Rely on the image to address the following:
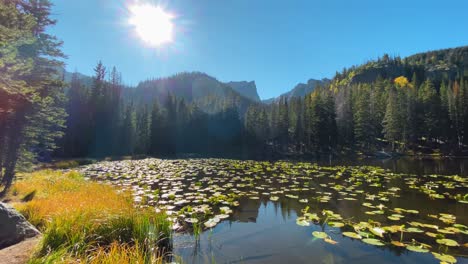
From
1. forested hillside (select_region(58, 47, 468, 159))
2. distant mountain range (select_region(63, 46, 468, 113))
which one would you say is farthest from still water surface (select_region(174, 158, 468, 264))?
distant mountain range (select_region(63, 46, 468, 113))

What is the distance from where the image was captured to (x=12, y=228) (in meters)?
5.30

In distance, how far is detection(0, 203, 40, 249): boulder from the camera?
16.9ft

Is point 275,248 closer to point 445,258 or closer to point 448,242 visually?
point 445,258

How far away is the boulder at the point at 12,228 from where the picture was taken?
514 cm

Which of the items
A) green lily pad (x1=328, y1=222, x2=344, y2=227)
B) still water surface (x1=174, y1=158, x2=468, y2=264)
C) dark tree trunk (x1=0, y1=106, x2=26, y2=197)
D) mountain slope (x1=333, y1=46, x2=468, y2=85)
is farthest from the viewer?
mountain slope (x1=333, y1=46, x2=468, y2=85)

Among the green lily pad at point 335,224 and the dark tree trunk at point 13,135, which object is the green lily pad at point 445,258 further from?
the dark tree trunk at point 13,135

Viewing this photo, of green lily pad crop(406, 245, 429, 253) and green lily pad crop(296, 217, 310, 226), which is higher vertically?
green lily pad crop(406, 245, 429, 253)

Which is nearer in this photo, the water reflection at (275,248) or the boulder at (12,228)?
the boulder at (12,228)

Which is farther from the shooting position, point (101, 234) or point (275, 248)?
point (275, 248)

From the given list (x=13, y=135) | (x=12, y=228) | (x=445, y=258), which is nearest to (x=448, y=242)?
(x=445, y=258)

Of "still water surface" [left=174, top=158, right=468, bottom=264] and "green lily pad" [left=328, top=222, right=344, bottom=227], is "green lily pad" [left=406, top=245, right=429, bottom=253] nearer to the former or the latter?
"still water surface" [left=174, top=158, right=468, bottom=264]

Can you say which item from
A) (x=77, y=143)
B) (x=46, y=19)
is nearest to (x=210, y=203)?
(x=46, y=19)

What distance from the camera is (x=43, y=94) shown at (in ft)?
45.4

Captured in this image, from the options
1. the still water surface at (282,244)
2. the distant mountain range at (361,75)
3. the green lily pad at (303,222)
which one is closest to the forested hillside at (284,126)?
the distant mountain range at (361,75)
